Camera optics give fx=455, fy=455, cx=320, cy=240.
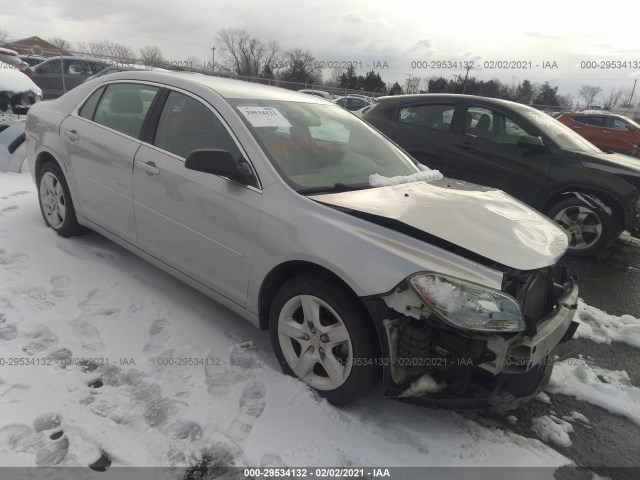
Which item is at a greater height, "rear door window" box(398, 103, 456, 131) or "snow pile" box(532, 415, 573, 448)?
"rear door window" box(398, 103, 456, 131)

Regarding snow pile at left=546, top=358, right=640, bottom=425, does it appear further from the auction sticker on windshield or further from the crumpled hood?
the auction sticker on windshield

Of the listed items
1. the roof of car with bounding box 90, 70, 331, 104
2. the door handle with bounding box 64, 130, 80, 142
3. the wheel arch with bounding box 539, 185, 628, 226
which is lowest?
the wheel arch with bounding box 539, 185, 628, 226

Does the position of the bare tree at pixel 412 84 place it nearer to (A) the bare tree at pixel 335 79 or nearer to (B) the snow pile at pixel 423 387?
(A) the bare tree at pixel 335 79

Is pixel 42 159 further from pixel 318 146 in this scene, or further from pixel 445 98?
pixel 445 98

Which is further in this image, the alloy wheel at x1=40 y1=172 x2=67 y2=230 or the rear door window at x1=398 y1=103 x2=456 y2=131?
the rear door window at x1=398 y1=103 x2=456 y2=131

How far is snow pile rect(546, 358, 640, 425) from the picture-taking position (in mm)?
2846

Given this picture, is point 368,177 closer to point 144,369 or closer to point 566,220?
point 144,369

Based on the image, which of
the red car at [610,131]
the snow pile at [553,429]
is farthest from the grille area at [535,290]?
the red car at [610,131]

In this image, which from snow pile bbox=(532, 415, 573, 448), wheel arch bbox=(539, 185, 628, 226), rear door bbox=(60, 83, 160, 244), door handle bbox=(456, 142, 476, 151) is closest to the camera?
snow pile bbox=(532, 415, 573, 448)

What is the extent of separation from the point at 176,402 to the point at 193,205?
1214 mm

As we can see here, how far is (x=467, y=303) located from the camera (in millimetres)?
2066

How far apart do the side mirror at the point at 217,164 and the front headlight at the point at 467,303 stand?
125 cm

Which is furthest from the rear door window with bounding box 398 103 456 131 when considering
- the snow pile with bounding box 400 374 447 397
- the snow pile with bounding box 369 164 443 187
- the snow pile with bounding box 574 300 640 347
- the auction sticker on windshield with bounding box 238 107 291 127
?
the snow pile with bounding box 400 374 447 397

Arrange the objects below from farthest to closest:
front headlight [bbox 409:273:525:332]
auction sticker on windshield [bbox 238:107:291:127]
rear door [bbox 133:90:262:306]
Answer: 1. auction sticker on windshield [bbox 238:107:291:127]
2. rear door [bbox 133:90:262:306]
3. front headlight [bbox 409:273:525:332]
